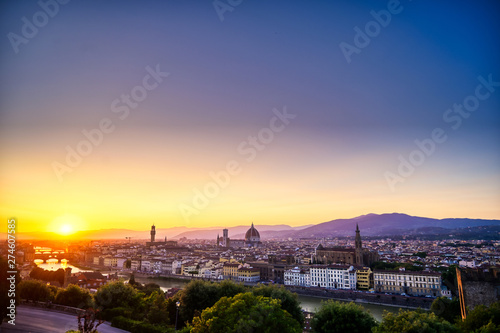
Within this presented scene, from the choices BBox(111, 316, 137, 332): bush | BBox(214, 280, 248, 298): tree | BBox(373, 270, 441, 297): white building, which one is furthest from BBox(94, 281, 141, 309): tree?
BBox(373, 270, 441, 297): white building

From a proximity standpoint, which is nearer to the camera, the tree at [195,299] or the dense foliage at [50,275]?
the tree at [195,299]

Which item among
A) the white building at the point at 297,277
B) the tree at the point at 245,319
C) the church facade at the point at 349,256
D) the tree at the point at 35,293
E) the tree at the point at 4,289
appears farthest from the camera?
the church facade at the point at 349,256

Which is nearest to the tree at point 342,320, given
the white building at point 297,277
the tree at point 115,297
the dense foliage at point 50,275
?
the tree at point 115,297

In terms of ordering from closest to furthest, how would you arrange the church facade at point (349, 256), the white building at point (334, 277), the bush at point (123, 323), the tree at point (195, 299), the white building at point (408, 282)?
1. the bush at point (123, 323)
2. the tree at point (195, 299)
3. the white building at point (408, 282)
4. the white building at point (334, 277)
5. the church facade at point (349, 256)

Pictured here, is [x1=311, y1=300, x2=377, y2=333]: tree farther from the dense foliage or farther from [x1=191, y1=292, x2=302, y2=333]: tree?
the dense foliage

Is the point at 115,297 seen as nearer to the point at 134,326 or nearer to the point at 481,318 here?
the point at 134,326

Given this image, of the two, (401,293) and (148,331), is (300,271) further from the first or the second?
(148,331)

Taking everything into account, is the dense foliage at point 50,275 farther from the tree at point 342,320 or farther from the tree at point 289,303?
the tree at point 342,320
